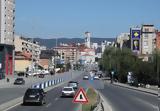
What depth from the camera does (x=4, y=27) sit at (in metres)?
124

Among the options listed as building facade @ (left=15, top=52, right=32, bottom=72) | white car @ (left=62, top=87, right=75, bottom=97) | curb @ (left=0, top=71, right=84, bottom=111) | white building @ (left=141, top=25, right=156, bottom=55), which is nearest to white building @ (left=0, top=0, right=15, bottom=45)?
curb @ (left=0, top=71, right=84, bottom=111)

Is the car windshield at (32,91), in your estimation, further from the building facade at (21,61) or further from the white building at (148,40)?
the building facade at (21,61)

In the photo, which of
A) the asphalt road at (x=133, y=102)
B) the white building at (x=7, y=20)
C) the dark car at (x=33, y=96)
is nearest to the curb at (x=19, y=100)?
the dark car at (x=33, y=96)

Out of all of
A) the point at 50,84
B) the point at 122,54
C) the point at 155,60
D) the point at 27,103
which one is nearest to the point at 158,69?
the point at 155,60

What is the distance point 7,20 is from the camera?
127625mm

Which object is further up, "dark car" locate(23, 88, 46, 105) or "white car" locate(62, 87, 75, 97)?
"dark car" locate(23, 88, 46, 105)

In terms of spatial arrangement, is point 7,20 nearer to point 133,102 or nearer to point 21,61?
point 21,61

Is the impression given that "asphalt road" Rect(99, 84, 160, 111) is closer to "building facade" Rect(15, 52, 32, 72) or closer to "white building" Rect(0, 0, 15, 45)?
"white building" Rect(0, 0, 15, 45)

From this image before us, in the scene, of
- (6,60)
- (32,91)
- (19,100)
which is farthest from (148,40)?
(32,91)

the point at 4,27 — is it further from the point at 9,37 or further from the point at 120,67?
the point at 120,67

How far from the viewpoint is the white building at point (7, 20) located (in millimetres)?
123125

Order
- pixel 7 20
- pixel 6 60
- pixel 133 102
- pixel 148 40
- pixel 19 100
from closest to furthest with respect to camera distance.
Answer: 1. pixel 19 100
2. pixel 133 102
3. pixel 6 60
4. pixel 7 20
5. pixel 148 40

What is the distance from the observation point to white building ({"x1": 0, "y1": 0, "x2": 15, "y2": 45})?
123 m

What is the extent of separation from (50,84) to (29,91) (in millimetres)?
50503
